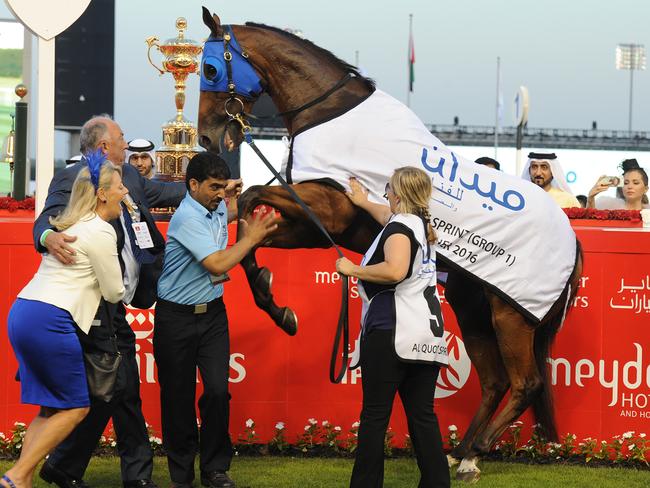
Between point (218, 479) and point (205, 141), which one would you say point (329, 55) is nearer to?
point (205, 141)

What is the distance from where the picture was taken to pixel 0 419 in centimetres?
695

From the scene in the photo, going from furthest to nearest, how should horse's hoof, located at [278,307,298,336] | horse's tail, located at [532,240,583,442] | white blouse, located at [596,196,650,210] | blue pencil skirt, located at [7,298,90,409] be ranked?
white blouse, located at [596,196,650,210]
horse's tail, located at [532,240,583,442]
horse's hoof, located at [278,307,298,336]
blue pencil skirt, located at [7,298,90,409]

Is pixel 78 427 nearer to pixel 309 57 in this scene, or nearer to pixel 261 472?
pixel 261 472

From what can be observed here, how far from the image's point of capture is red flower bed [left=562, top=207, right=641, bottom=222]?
8.08m

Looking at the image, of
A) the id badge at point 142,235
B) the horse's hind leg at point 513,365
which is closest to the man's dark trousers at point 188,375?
the id badge at point 142,235

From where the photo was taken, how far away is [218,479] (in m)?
6.05

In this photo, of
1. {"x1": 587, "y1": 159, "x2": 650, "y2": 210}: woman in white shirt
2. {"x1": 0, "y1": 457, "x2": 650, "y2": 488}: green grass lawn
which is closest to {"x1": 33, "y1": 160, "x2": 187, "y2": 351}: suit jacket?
{"x1": 0, "y1": 457, "x2": 650, "y2": 488}: green grass lawn

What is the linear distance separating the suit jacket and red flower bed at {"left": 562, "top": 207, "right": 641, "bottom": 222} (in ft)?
9.85

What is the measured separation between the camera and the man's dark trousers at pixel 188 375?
5906 mm

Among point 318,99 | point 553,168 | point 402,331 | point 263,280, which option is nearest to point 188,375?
point 263,280

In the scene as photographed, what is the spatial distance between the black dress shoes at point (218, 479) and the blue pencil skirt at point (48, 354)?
3.42 ft

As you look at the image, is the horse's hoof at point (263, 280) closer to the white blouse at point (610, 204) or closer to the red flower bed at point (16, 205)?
the red flower bed at point (16, 205)

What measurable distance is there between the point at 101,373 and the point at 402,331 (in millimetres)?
1428

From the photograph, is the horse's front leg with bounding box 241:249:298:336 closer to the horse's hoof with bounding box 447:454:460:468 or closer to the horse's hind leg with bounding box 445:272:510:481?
the horse's hind leg with bounding box 445:272:510:481
